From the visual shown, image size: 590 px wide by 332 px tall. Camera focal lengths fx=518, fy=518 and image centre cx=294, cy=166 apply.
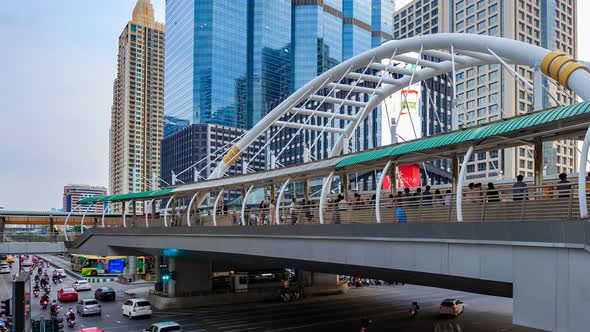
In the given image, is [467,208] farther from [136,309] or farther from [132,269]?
[132,269]

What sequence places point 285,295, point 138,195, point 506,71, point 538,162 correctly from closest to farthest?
point 538,162 → point 138,195 → point 285,295 → point 506,71

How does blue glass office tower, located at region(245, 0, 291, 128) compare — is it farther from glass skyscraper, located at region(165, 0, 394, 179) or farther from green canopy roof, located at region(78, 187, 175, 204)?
green canopy roof, located at region(78, 187, 175, 204)

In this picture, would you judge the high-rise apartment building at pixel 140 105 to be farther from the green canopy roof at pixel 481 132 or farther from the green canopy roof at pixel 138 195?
the green canopy roof at pixel 481 132

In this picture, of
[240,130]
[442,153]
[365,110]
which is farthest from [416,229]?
[240,130]

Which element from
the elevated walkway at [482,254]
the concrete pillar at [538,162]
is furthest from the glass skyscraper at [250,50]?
the concrete pillar at [538,162]

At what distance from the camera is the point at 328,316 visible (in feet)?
121

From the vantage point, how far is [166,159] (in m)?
164

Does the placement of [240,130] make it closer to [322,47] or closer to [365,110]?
[322,47]

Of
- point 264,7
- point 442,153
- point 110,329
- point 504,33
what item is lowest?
point 110,329

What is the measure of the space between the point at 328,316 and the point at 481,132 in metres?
25.2

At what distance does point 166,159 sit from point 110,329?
134645mm

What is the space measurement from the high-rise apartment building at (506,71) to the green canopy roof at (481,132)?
74.2m

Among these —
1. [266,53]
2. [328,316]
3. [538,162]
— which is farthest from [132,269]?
[266,53]

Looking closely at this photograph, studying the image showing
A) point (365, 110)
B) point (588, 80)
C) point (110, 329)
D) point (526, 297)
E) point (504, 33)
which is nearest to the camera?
point (526, 297)
